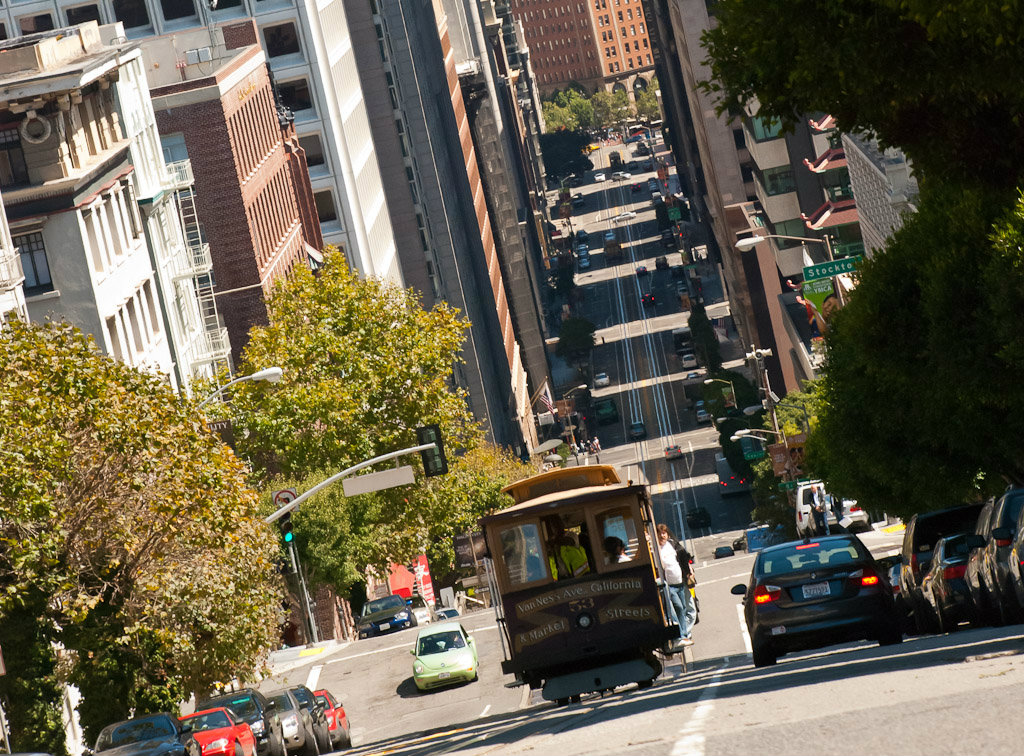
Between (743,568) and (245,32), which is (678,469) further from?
(743,568)

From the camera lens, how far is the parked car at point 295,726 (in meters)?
29.3

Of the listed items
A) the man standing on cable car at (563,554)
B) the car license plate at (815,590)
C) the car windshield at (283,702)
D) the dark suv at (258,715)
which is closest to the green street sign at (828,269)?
the car windshield at (283,702)

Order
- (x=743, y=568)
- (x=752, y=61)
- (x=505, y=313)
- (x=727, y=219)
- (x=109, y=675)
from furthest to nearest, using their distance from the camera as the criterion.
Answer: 1. (x=505, y=313)
2. (x=727, y=219)
3. (x=743, y=568)
4. (x=109, y=675)
5. (x=752, y=61)

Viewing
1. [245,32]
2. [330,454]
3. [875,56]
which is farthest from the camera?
[245,32]

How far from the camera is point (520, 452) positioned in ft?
451

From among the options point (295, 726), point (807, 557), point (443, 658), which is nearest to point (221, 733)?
point (295, 726)

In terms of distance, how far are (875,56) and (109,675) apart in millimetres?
17725

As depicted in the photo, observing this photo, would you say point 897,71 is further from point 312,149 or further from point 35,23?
point 312,149

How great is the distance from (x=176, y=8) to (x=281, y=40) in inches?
269

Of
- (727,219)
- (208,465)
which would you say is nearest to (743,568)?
(208,465)

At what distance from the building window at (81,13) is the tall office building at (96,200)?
24.7m

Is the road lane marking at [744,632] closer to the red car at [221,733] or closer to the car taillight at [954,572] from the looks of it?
the car taillight at [954,572]

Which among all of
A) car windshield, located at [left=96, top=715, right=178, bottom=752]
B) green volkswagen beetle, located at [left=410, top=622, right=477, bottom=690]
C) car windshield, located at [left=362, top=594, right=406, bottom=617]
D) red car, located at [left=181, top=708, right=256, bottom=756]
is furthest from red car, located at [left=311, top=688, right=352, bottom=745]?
car windshield, located at [left=362, top=594, right=406, bottom=617]

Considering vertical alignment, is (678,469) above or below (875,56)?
below
